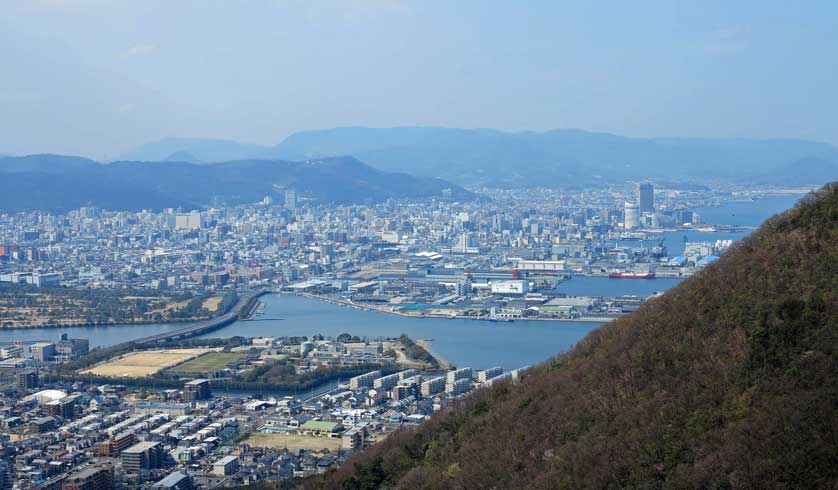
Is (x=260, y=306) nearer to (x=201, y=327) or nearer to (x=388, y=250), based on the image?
(x=201, y=327)

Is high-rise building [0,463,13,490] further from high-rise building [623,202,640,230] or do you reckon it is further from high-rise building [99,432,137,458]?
high-rise building [623,202,640,230]

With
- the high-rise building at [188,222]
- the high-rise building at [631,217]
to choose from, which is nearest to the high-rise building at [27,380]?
the high-rise building at [188,222]

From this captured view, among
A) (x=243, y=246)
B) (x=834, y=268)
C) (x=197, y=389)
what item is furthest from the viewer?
(x=243, y=246)

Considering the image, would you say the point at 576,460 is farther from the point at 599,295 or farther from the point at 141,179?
the point at 141,179

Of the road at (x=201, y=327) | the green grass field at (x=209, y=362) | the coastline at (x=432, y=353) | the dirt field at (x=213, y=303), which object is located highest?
the dirt field at (x=213, y=303)

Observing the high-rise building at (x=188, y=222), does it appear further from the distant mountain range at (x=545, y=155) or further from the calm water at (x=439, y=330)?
the distant mountain range at (x=545, y=155)

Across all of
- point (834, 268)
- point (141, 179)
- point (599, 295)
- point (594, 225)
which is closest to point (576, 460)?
point (834, 268)
